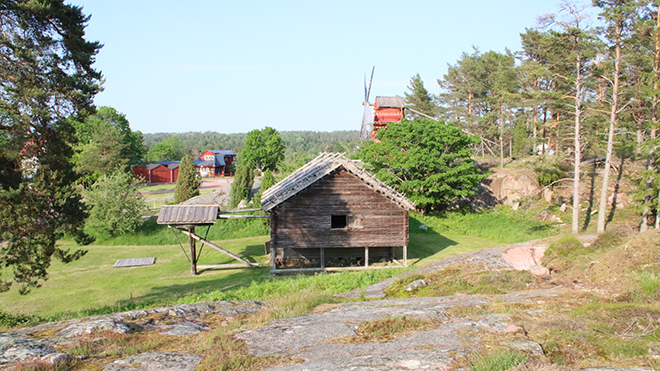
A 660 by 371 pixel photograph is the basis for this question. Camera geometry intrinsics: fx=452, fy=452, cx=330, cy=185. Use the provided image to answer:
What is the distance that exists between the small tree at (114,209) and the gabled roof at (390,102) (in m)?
32.7

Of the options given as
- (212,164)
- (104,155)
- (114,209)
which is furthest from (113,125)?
(114,209)

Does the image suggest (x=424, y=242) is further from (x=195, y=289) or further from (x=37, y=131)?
(x=37, y=131)

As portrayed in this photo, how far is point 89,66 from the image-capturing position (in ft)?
60.6

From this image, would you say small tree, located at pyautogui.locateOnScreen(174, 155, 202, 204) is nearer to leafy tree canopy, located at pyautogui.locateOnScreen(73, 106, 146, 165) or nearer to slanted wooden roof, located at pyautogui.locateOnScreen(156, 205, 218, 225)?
slanted wooden roof, located at pyautogui.locateOnScreen(156, 205, 218, 225)

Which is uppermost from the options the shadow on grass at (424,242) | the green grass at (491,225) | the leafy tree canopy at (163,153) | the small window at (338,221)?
the leafy tree canopy at (163,153)

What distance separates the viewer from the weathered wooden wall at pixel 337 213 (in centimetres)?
2422

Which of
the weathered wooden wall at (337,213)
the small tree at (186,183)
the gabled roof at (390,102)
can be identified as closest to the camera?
the weathered wooden wall at (337,213)

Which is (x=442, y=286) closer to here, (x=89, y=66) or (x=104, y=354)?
(x=104, y=354)

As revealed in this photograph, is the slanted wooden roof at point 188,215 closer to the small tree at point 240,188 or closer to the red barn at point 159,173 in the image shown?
the small tree at point 240,188

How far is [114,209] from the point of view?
1359 inches

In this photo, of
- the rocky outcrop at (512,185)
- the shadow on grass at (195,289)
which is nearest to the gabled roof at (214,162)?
the rocky outcrop at (512,185)

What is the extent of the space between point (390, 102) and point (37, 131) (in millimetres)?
45700

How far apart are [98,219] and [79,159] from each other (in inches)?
1235

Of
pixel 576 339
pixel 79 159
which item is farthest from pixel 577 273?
pixel 79 159
